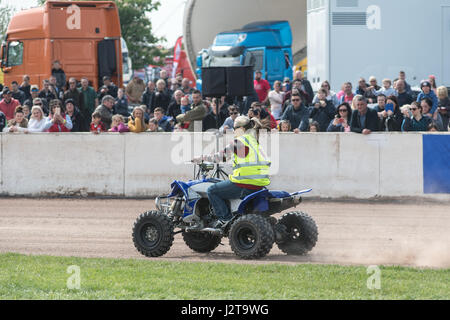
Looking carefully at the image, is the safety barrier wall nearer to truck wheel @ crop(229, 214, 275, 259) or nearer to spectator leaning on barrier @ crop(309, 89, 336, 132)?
spectator leaning on barrier @ crop(309, 89, 336, 132)

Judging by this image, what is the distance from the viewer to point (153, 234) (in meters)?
12.1

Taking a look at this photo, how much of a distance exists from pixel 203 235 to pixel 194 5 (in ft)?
76.9

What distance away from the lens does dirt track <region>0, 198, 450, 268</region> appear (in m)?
12.1

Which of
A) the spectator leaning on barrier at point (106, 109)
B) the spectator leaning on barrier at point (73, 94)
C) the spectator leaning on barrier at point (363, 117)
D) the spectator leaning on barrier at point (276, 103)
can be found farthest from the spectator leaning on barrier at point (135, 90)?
the spectator leaning on barrier at point (363, 117)

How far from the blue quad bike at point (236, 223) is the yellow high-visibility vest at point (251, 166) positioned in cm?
18

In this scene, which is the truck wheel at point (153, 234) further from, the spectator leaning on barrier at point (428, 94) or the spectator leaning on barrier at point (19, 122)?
the spectator leaning on barrier at point (428, 94)

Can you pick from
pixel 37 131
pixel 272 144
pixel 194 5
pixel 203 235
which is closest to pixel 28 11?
pixel 194 5

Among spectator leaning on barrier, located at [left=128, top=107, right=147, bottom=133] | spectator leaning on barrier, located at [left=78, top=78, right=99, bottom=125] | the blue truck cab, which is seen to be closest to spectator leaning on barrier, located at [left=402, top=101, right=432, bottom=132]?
spectator leaning on barrier, located at [left=128, top=107, right=147, bottom=133]

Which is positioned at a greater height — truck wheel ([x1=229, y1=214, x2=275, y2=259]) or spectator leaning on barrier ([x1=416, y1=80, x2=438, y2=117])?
spectator leaning on barrier ([x1=416, y1=80, x2=438, y2=117])

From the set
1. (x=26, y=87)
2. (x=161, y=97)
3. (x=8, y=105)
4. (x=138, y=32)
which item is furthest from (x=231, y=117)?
(x=138, y=32)

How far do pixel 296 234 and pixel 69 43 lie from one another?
1728cm

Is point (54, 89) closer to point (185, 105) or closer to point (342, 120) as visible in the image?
point (185, 105)

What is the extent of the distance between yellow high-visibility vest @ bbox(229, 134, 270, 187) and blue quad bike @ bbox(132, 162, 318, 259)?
0.18 m
